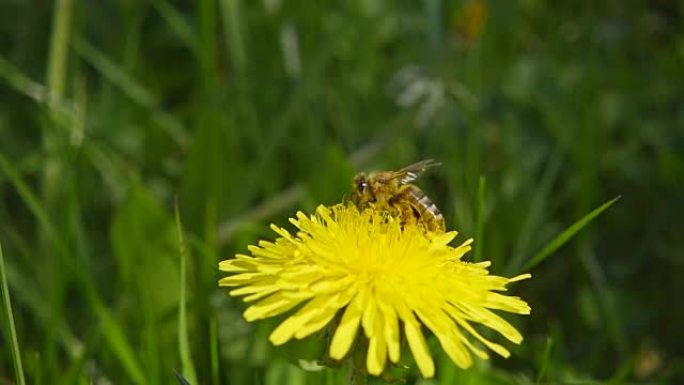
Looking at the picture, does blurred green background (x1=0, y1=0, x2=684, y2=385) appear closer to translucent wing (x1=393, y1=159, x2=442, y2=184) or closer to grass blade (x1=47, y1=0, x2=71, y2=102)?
grass blade (x1=47, y1=0, x2=71, y2=102)

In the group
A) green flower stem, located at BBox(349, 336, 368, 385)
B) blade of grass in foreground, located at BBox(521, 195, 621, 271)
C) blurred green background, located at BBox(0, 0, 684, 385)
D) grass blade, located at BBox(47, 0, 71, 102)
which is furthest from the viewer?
grass blade, located at BBox(47, 0, 71, 102)

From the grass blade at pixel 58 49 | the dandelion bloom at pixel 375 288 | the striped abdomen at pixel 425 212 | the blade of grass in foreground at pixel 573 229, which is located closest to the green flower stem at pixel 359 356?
the dandelion bloom at pixel 375 288

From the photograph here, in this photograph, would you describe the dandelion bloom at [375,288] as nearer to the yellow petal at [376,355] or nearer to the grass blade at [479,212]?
the yellow petal at [376,355]

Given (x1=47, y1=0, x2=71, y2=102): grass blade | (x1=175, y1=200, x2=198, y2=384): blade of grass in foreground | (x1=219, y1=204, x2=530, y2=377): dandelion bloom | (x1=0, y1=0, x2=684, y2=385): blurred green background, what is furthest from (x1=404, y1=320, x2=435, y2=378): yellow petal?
(x1=47, y1=0, x2=71, y2=102): grass blade

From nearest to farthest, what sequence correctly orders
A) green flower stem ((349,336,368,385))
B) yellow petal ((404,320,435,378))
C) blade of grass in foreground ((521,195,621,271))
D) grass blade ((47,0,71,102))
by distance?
yellow petal ((404,320,435,378)) → green flower stem ((349,336,368,385)) → blade of grass in foreground ((521,195,621,271)) → grass blade ((47,0,71,102))

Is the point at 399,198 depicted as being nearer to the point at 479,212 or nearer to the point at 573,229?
the point at 479,212

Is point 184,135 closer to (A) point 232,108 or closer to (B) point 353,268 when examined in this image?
(A) point 232,108

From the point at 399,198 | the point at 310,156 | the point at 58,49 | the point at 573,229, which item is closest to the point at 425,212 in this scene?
the point at 399,198
